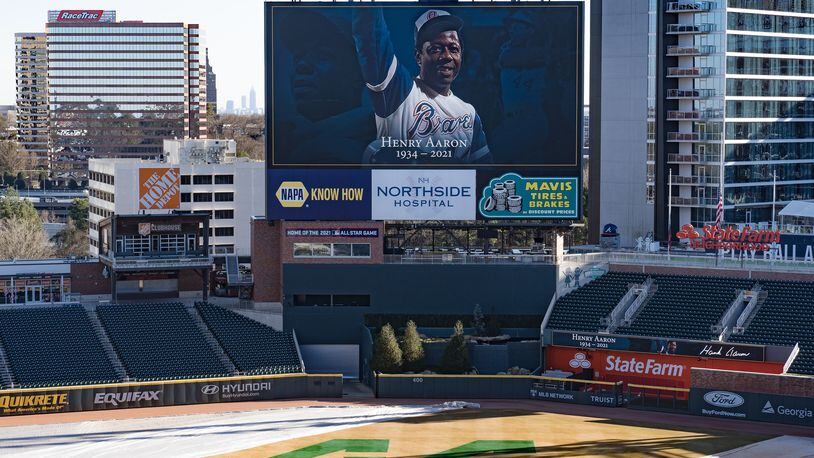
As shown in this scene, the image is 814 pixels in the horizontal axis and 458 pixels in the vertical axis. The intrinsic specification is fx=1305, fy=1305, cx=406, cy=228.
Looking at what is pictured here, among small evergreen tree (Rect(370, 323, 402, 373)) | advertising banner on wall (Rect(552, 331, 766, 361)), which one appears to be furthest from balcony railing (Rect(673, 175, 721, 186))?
small evergreen tree (Rect(370, 323, 402, 373))

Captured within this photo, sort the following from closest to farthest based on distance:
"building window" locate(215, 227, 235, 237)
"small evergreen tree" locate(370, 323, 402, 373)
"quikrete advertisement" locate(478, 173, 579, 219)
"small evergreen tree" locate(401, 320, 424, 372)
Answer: "small evergreen tree" locate(370, 323, 402, 373) → "small evergreen tree" locate(401, 320, 424, 372) → "quikrete advertisement" locate(478, 173, 579, 219) → "building window" locate(215, 227, 235, 237)

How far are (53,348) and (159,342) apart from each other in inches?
260

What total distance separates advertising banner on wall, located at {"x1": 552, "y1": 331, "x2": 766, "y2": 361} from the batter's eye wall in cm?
415

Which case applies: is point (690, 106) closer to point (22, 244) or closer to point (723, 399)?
point (723, 399)

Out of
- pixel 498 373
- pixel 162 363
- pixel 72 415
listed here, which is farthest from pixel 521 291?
pixel 72 415

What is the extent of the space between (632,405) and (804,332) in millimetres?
11009

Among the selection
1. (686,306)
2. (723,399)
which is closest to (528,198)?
(686,306)

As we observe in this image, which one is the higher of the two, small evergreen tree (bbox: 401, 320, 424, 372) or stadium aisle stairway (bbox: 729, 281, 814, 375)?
stadium aisle stairway (bbox: 729, 281, 814, 375)

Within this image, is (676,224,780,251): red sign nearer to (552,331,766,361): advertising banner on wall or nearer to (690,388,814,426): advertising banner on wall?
(552,331,766,361): advertising banner on wall

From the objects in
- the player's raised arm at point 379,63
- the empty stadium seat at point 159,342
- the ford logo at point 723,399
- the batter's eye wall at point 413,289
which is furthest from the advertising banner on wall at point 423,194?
the ford logo at point 723,399

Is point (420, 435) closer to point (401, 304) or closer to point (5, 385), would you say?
point (401, 304)

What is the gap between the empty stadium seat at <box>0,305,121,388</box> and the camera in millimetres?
77688

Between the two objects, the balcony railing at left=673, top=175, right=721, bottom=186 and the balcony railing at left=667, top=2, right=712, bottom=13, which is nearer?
the balcony railing at left=667, top=2, right=712, bottom=13

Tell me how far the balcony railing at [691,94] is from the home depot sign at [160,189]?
40181mm
